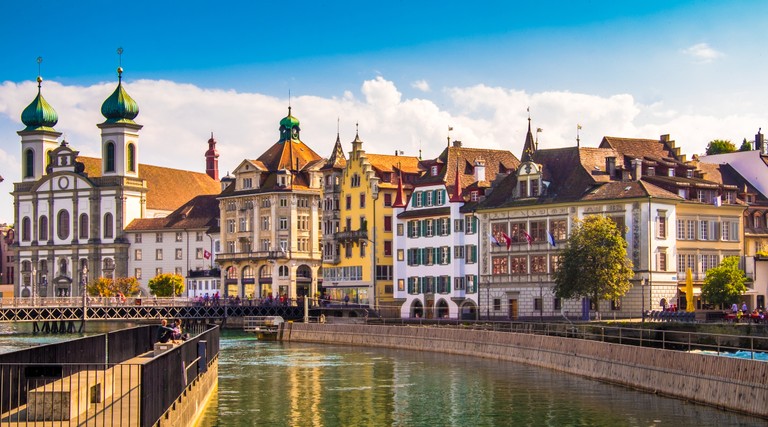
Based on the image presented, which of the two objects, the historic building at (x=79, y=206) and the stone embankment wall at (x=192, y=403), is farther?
the historic building at (x=79, y=206)

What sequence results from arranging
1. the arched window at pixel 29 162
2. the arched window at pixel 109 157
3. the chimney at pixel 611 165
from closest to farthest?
the chimney at pixel 611 165
the arched window at pixel 109 157
the arched window at pixel 29 162

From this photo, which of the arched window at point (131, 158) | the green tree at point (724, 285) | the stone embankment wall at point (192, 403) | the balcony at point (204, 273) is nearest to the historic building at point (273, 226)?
the balcony at point (204, 273)

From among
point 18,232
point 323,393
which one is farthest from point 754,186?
point 18,232

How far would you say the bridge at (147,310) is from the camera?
111750 mm

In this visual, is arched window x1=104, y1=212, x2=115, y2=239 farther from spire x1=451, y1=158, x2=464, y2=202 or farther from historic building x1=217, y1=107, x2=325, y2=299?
spire x1=451, y1=158, x2=464, y2=202

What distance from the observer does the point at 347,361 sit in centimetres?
6862

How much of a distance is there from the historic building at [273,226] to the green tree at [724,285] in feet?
195

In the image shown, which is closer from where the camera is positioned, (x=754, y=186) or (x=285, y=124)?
(x=754, y=186)

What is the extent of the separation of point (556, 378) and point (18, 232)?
131m

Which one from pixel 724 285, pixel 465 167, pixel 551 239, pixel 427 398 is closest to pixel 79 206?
pixel 465 167

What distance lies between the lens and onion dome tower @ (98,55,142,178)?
169 metres

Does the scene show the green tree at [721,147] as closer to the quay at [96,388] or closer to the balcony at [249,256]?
the balcony at [249,256]

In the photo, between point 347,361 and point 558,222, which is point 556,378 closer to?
point 347,361

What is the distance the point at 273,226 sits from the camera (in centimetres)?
14075
